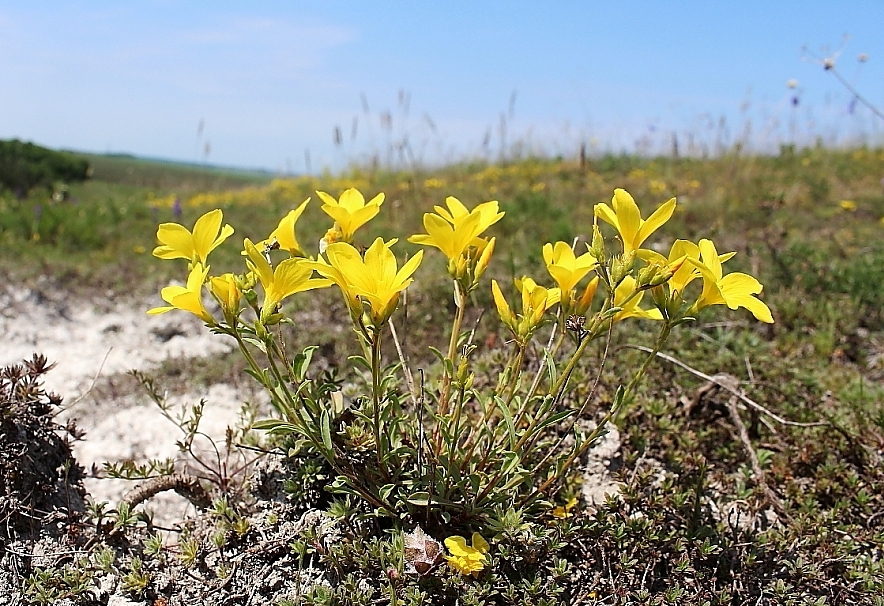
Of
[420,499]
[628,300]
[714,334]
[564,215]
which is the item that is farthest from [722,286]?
[564,215]

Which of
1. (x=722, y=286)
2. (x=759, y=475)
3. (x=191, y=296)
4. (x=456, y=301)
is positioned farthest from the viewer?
(x=759, y=475)

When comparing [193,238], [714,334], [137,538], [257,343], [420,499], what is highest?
[193,238]

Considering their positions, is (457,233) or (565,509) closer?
(457,233)

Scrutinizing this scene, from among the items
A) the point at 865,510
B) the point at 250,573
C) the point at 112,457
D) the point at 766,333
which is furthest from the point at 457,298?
the point at 766,333

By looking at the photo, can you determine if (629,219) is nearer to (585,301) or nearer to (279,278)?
(585,301)

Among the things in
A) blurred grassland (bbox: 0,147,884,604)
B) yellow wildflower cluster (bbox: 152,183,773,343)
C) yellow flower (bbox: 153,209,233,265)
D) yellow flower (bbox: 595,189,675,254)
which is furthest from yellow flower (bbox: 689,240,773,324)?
yellow flower (bbox: 153,209,233,265)

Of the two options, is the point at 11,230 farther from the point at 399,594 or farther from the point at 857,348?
the point at 857,348
